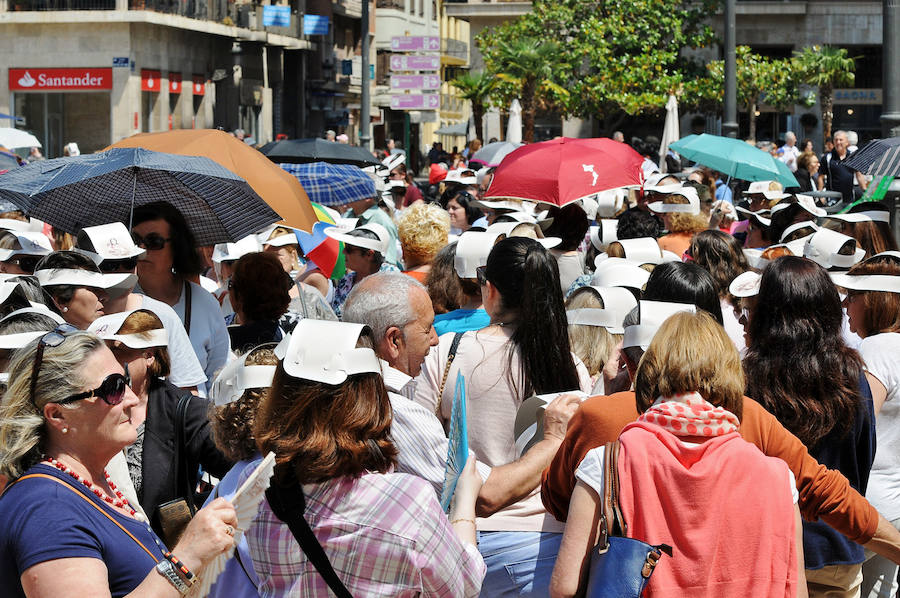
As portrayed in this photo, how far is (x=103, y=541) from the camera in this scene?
3.19 metres

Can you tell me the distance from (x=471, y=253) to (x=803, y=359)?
2.02 metres

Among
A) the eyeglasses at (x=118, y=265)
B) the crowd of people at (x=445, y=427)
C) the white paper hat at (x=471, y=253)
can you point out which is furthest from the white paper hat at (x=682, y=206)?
the eyeglasses at (x=118, y=265)

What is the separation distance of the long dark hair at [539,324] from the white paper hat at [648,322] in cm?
46

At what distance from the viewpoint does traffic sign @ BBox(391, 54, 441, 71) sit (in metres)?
26.1

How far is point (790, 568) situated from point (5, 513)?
2.06m

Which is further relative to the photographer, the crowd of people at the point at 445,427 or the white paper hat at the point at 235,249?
the white paper hat at the point at 235,249

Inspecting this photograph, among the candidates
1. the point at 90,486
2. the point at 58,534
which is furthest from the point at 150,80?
the point at 58,534

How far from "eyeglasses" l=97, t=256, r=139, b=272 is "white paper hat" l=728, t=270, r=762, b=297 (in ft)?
8.84

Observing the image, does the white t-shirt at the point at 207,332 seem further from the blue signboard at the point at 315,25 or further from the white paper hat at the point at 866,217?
the blue signboard at the point at 315,25

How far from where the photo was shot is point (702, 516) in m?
3.26

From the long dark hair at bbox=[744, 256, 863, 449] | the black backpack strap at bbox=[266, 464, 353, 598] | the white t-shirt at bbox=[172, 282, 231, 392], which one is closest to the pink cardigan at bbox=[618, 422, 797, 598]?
the black backpack strap at bbox=[266, 464, 353, 598]

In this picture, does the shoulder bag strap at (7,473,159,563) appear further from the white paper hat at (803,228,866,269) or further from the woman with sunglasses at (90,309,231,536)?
the white paper hat at (803,228,866,269)

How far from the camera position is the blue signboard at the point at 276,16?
44062mm

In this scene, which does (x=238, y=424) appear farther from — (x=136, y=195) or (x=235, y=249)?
(x=235, y=249)
